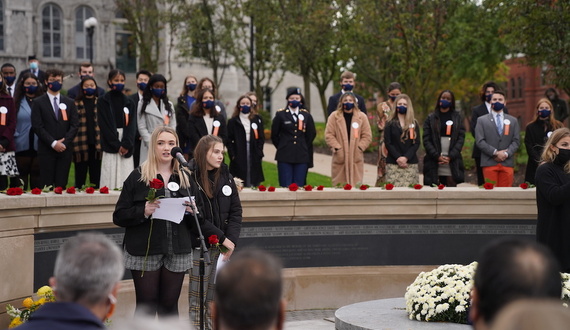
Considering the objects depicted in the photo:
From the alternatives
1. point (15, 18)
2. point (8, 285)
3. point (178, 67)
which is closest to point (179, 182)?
point (8, 285)

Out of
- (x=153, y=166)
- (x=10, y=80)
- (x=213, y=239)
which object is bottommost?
(x=213, y=239)

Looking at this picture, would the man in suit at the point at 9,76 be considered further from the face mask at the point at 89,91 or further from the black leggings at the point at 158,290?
the black leggings at the point at 158,290

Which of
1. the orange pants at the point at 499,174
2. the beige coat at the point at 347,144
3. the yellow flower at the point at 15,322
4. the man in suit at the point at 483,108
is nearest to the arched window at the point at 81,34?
the beige coat at the point at 347,144

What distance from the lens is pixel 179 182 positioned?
346 inches

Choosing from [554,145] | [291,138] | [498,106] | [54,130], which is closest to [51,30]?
[291,138]

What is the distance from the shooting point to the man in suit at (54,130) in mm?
13633

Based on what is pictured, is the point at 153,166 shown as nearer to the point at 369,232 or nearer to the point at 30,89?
the point at 369,232

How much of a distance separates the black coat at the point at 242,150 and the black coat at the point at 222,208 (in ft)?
18.9

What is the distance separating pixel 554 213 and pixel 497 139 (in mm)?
4407

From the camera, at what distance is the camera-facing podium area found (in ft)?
40.4

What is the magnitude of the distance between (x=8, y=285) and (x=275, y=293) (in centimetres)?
693

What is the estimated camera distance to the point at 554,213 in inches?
404

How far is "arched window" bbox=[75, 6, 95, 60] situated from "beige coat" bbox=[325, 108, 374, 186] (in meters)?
45.8

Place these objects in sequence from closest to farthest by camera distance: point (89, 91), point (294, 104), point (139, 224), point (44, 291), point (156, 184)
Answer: point (156, 184), point (139, 224), point (44, 291), point (89, 91), point (294, 104)
